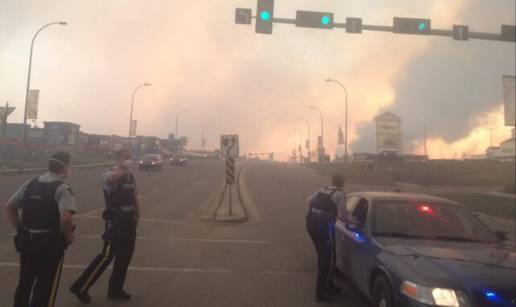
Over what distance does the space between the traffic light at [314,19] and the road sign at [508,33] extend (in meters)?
5.41

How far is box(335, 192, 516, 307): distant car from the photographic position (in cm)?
420

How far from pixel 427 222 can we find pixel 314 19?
1061 cm

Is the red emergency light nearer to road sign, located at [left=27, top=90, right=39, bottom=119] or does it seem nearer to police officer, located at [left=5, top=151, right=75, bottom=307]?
police officer, located at [left=5, top=151, right=75, bottom=307]

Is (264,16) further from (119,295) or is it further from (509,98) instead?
(119,295)

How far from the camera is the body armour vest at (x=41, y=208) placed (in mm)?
4484

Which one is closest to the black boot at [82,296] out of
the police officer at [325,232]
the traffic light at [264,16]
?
the police officer at [325,232]

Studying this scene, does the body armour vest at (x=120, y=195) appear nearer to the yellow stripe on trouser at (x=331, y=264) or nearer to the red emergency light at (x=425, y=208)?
the yellow stripe on trouser at (x=331, y=264)

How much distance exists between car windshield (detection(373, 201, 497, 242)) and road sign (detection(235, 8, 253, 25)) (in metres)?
10.1

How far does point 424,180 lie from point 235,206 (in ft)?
87.1

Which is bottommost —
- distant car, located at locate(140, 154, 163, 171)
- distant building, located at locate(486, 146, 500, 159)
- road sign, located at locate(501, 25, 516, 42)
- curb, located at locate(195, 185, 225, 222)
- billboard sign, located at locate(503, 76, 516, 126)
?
curb, located at locate(195, 185, 225, 222)

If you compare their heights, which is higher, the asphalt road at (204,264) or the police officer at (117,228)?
the police officer at (117,228)

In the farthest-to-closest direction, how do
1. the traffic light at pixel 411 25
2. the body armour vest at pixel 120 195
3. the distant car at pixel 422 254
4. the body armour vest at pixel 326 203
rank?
the traffic light at pixel 411 25 < the body armour vest at pixel 326 203 < the body armour vest at pixel 120 195 < the distant car at pixel 422 254

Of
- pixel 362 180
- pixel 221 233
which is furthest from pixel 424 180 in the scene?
pixel 221 233

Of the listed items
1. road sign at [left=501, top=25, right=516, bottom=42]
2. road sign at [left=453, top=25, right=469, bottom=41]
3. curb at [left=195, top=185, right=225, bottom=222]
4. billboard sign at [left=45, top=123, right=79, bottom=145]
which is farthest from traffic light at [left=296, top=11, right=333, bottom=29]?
billboard sign at [left=45, top=123, right=79, bottom=145]
